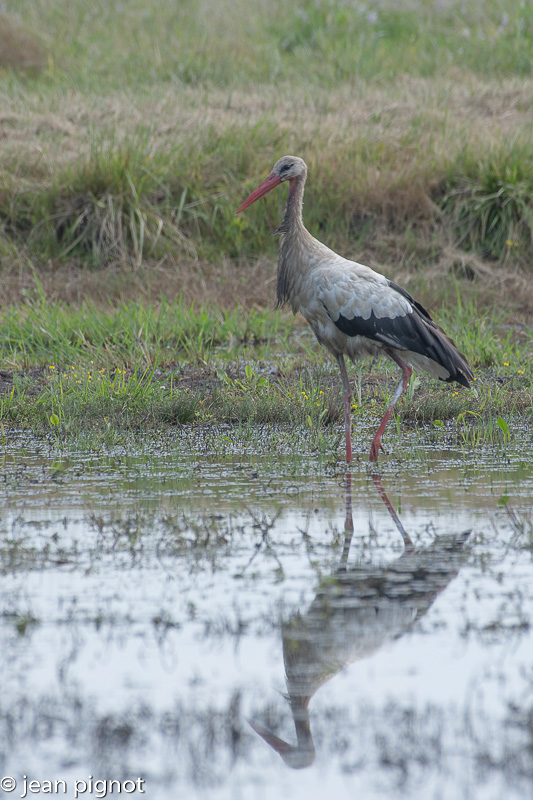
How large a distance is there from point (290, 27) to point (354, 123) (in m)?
4.89

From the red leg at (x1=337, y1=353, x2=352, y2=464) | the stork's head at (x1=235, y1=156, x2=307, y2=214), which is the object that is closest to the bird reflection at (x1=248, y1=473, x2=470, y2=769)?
the red leg at (x1=337, y1=353, x2=352, y2=464)

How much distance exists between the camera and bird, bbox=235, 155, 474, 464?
624 cm

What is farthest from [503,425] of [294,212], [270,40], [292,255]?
[270,40]

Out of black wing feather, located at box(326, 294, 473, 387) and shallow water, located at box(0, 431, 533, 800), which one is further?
black wing feather, located at box(326, 294, 473, 387)

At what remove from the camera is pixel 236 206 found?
10.8 metres

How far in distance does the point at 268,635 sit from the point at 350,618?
0.28 m

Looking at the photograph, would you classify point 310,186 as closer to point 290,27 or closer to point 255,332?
point 255,332

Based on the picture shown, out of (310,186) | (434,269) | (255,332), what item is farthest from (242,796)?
(310,186)

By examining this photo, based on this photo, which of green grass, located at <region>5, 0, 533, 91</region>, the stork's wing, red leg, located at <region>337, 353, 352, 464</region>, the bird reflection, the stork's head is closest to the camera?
the bird reflection

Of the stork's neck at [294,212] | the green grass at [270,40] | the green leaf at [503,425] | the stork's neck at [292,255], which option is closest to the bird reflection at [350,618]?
the green leaf at [503,425]

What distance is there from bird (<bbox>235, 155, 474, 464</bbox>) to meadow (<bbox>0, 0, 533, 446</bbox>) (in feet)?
1.24

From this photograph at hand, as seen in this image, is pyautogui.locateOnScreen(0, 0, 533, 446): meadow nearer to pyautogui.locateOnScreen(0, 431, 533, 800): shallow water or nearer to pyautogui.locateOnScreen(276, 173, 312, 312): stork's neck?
pyautogui.locateOnScreen(276, 173, 312, 312): stork's neck

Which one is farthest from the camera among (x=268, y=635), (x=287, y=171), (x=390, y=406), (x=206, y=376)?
(x=206, y=376)

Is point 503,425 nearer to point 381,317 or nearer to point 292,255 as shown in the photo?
point 381,317
